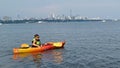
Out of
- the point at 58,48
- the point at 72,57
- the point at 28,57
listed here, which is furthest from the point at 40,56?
the point at 58,48

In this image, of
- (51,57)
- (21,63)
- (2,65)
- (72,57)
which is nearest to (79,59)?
(72,57)

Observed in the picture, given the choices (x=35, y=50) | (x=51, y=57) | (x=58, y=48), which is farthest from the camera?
(x=58, y=48)

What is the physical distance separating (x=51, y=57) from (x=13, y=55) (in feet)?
18.8

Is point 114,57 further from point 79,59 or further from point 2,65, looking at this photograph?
point 2,65

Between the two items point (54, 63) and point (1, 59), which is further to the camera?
point (1, 59)

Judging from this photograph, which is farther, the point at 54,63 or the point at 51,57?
the point at 51,57

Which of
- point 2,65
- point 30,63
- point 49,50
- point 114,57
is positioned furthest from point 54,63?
point 49,50

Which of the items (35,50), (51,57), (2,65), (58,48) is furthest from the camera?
(58,48)

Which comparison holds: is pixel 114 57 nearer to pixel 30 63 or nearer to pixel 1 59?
pixel 30 63

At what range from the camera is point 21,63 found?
1273 inches

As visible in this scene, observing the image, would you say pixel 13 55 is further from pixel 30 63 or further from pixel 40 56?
pixel 30 63

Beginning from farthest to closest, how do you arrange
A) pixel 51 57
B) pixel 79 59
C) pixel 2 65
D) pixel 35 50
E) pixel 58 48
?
pixel 58 48 → pixel 35 50 → pixel 51 57 → pixel 79 59 → pixel 2 65

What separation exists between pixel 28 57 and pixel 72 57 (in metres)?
5.99

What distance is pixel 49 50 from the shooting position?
4253cm
